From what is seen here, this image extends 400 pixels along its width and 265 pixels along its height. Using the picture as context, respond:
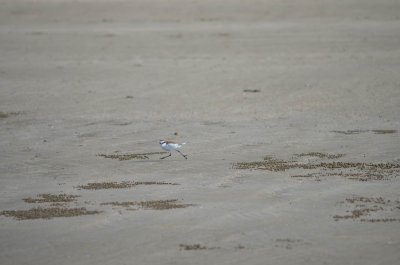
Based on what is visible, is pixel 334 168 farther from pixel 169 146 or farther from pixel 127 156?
pixel 127 156

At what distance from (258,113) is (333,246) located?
990 cm

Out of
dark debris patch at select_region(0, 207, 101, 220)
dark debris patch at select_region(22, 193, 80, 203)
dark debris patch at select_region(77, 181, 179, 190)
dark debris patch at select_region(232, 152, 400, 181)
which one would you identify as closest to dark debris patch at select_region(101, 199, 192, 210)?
dark debris patch at select_region(0, 207, 101, 220)

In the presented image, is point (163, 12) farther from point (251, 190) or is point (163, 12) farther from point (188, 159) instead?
point (251, 190)

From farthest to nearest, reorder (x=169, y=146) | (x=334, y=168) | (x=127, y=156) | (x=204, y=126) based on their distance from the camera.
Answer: (x=204, y=126)
(x=127, y=156)
(x=169, y=146)
(x=334, y=168)

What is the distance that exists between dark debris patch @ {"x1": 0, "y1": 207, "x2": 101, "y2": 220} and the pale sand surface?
13 centimetres

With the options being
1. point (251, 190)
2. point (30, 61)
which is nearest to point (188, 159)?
point (251, 190)

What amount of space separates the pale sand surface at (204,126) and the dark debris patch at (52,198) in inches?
5.4

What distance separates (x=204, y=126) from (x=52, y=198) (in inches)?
250

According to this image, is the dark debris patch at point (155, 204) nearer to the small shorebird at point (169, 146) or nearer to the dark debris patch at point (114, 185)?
the dark debris patch at point (114, 185)

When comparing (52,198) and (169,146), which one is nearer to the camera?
(52,198)

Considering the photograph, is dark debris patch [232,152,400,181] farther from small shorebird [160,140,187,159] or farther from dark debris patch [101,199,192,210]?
dark debris patch [101,199,192,210]

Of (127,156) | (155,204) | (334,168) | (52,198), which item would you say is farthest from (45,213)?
(334,168)

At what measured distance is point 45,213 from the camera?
36.5 feet

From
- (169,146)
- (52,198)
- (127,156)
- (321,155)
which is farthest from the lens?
(127,156)
